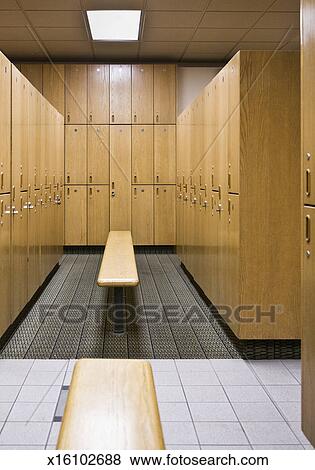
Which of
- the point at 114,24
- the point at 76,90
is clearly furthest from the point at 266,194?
the point at 76,90

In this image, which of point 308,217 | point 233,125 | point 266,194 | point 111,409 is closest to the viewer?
point 111,409

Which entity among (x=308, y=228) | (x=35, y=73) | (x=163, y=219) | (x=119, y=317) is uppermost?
(x=35, y=73)

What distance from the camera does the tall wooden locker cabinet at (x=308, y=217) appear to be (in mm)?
2662

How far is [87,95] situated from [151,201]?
1916mm

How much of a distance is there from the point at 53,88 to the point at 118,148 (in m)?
1.36

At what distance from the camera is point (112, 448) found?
62.4 inches

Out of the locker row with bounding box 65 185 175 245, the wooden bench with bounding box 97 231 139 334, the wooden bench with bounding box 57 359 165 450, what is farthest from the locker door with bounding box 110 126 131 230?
the wooden bench with bounding box 57 359 165 450

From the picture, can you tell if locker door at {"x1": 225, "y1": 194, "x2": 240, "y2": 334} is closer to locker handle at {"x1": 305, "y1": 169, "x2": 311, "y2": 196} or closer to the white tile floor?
the white tile floor

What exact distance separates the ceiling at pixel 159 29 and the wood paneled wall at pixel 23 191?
1.15 metres

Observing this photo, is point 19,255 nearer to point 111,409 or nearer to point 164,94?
point 111,409

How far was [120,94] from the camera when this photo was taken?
962 cm

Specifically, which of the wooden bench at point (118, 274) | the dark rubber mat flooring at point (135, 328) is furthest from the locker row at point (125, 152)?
the wooden bench at point (118, 274)

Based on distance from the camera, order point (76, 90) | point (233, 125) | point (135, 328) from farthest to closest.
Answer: point (76, 90)
point (135, 328)
point (233, 125)

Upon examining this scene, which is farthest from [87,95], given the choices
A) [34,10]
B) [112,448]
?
[112,448]
